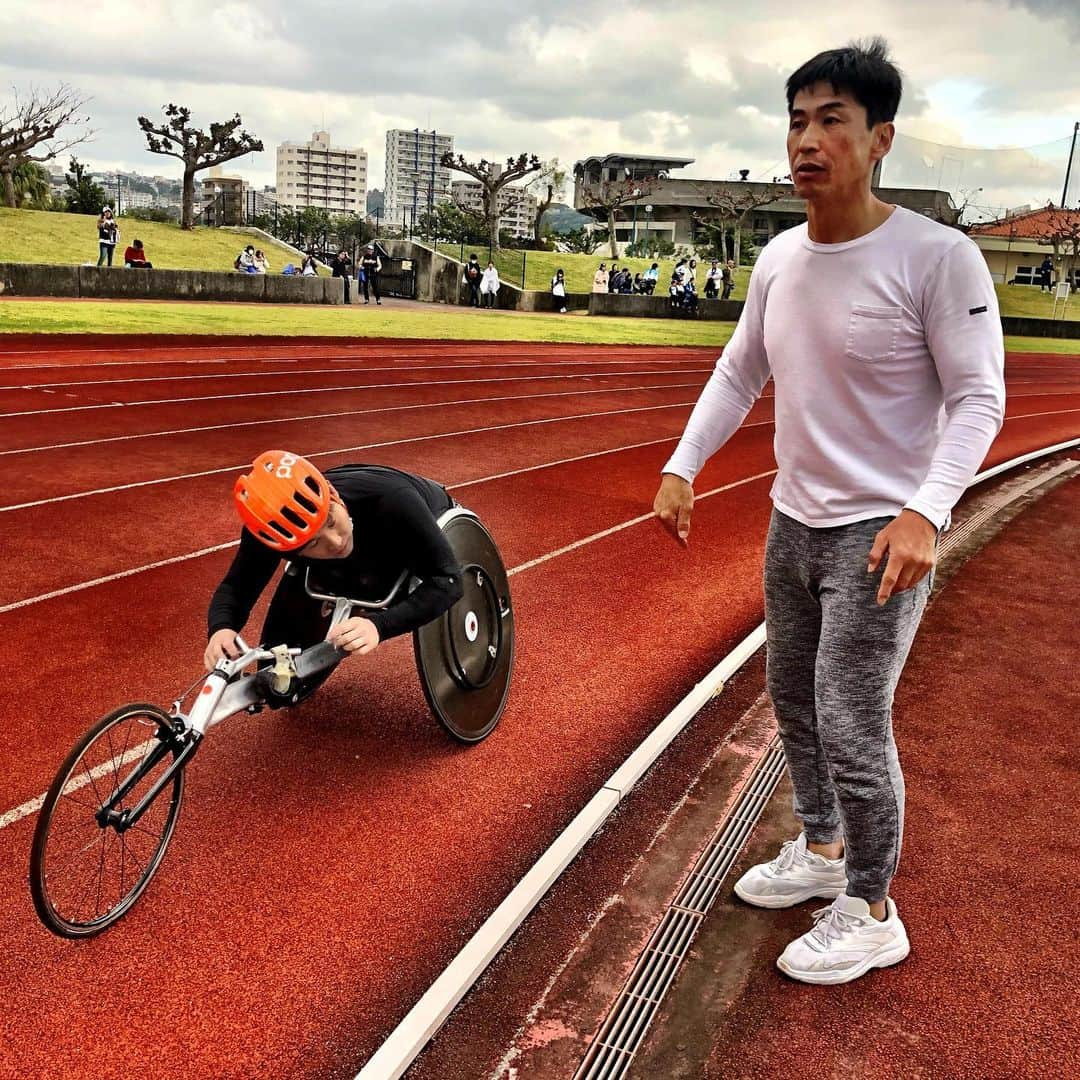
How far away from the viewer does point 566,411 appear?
1357 cm

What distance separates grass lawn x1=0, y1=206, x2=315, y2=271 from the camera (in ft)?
107

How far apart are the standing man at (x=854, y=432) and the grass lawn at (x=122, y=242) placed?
101 ft

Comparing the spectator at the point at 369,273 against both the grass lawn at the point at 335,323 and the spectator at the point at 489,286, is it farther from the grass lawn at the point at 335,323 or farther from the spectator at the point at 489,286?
the spectator at the point at 489,286

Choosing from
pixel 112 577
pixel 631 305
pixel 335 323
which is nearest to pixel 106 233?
pixel 335 323

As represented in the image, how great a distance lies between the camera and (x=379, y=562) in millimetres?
3748

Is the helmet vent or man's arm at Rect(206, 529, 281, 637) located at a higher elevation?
the helmet vent

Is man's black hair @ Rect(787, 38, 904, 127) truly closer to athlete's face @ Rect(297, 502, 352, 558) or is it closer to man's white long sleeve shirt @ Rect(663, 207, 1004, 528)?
man's white long sleeve shirt @ Rect(663, 207, 1004, 528)

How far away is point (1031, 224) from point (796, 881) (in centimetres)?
8874

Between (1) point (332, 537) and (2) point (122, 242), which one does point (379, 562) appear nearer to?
(1) point (332, 537)

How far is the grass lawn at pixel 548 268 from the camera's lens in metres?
44.2

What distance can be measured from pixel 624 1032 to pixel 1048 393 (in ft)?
69.8

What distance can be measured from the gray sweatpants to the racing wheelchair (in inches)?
59.2

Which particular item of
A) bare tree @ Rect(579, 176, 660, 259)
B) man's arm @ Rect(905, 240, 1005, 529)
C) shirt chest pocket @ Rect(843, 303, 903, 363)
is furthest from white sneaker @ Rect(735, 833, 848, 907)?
bare tree @ Rect(579, 176, 660, 259)

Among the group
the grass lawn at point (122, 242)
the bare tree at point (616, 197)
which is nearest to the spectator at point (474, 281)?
the grass lawn at point (122, 242)
